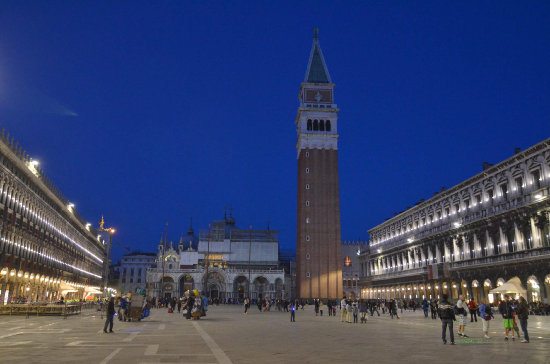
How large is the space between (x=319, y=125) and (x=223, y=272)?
39.0 metres

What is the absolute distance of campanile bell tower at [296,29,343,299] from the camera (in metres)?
81.0

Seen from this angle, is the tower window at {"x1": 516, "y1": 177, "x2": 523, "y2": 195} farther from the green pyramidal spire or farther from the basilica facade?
the basilica facade

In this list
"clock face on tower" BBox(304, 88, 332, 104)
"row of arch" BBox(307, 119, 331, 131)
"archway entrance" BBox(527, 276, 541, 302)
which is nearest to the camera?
"archway entrance" BBox(527, 276, 541, 302)

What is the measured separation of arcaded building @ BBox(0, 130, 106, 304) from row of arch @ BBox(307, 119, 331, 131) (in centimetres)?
4732

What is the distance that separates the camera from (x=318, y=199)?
8444 centimetres

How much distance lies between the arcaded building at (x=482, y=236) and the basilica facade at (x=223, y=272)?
103 feet

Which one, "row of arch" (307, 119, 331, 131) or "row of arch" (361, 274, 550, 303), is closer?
"row of arch" (361, 274, 550, 303)

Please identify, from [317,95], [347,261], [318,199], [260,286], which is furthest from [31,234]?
[347,261]

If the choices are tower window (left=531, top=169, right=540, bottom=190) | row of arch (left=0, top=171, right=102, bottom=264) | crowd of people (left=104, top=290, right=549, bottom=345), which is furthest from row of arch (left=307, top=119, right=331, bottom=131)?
tower window (left=531, top=169, right=540, bottom=190)

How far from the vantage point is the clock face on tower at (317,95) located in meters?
92.1

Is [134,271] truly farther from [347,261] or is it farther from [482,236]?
[482,236]

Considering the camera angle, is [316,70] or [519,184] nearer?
[519,184]

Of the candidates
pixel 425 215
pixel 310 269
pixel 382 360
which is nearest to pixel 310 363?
pixel 382 360

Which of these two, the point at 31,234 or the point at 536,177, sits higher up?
the point at 536,177
